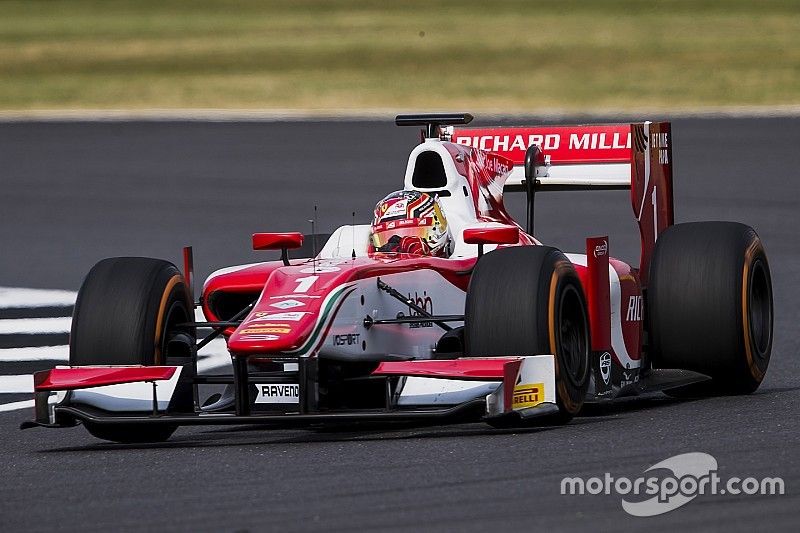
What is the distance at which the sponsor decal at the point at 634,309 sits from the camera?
31.3 feet

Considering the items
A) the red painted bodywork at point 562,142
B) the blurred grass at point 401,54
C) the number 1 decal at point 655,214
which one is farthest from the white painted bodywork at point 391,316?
the blurred grass at point 401,54

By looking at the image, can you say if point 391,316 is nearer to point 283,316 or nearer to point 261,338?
point 283,316

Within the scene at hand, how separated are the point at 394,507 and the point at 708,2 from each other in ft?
127

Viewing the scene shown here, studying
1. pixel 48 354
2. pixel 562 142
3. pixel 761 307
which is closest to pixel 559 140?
pixel 562 142

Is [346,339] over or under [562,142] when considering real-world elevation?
under

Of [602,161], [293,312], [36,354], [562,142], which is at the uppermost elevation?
[562,142]

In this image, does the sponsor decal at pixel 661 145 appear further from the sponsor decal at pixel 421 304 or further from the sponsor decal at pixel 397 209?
the sponsor decal at pixel 421 304

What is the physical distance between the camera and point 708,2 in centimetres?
4319

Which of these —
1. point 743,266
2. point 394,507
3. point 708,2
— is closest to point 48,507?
point 394,507

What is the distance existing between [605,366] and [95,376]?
2.75 meters

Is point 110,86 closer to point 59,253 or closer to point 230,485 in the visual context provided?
point 59,253

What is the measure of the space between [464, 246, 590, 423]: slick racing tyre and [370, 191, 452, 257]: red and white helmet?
1131 millimetres

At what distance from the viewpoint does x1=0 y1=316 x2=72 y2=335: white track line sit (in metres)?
13.1

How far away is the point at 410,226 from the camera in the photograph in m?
9.42
